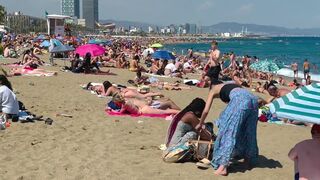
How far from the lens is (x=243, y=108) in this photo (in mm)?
5145

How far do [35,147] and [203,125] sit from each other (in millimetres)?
2401

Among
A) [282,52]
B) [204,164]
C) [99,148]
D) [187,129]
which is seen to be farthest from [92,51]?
[282,52]

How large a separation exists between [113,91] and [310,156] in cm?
774

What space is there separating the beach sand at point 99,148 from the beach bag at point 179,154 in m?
0.10

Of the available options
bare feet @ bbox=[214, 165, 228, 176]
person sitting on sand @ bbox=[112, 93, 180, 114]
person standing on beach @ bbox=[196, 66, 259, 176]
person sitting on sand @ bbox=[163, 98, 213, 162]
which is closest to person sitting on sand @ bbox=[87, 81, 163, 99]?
person sitting on sand @ bbox=[112, 93, 180, 114]

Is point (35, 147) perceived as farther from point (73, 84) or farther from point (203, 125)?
point (73, 84)

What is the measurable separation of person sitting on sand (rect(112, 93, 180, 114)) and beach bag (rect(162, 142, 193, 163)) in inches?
127

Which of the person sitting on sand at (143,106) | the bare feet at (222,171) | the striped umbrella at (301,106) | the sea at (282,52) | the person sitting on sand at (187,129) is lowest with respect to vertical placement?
the sea at (282,52)

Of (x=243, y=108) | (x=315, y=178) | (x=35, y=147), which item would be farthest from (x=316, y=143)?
(x=35, y=147)

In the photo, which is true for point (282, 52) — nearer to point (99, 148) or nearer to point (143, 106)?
point (143, 106)

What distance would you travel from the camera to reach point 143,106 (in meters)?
9.31

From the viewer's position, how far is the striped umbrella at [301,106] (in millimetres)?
3190

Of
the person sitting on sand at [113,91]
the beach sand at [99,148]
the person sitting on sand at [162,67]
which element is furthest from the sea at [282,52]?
the beach sand at [99,148]

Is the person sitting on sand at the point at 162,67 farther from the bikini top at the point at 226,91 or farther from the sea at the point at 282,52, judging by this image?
the bikini top at the point at 226,91
